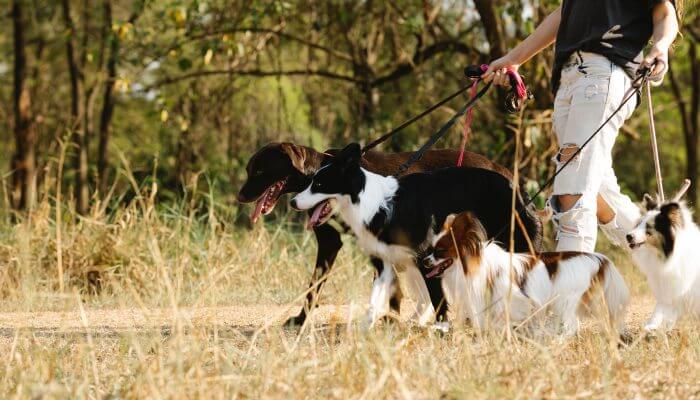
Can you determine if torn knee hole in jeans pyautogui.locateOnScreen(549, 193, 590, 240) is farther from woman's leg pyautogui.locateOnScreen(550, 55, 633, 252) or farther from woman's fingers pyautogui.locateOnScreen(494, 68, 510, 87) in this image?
woman's fingers pyautogui.locateOnScreen(494, 68, 510, 87)

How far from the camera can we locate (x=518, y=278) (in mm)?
4984

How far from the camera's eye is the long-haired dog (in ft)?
16.3

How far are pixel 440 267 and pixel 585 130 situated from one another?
3.42 ft

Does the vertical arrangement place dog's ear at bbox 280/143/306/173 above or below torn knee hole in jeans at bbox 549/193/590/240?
above

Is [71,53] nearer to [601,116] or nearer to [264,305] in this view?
[264,305]

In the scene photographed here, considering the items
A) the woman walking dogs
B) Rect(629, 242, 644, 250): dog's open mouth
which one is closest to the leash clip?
the woman walking dogs

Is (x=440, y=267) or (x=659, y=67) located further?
(x=440, y=267)

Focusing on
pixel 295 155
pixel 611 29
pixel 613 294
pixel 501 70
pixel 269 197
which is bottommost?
pixel 613 294

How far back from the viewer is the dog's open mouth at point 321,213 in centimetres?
515

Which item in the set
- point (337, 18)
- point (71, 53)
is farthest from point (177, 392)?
point (71, 53)

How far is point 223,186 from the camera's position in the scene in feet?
39.9

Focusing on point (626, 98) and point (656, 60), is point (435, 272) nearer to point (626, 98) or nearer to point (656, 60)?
point (626, 98)

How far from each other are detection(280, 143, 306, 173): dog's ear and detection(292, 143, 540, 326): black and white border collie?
1.59ft

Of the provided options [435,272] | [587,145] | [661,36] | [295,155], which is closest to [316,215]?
[295,155]
